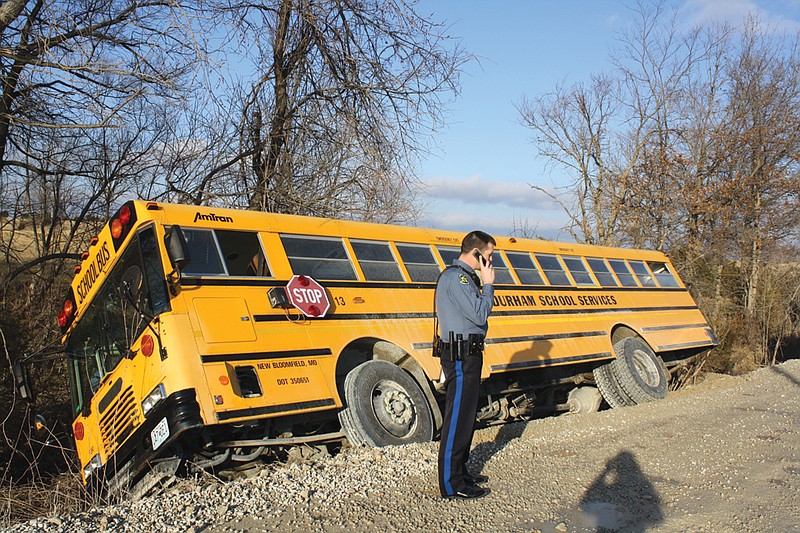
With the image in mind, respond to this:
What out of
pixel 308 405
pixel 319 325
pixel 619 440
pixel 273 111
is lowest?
pixel 619 440

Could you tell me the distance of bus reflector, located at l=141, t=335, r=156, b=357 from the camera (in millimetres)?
5789

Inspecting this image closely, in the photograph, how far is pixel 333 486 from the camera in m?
5.25

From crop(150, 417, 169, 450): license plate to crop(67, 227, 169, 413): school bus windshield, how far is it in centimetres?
92

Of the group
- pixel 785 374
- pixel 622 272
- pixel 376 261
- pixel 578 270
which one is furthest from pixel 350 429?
pixel 785 374

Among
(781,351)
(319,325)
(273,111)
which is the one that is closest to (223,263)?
(319,325)

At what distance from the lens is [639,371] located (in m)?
11.0

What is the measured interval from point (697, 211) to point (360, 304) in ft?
73.3

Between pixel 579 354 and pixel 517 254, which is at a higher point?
pixel 517 254

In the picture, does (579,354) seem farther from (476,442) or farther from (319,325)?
(319,325)

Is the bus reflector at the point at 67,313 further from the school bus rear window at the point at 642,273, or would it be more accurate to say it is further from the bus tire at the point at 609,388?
the school bus rear window at the point at 642,273

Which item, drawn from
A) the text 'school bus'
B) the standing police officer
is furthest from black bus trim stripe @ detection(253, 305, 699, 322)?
the standing police officer

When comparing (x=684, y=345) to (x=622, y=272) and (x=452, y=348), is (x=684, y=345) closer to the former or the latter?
(x=622, y=272)

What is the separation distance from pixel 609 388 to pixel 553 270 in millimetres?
1966

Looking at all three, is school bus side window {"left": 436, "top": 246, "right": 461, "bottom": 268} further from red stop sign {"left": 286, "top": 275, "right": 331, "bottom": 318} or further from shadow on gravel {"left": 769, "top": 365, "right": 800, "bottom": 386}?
shadow on gravel {"left": 769, "top": 365, "right": 800, "bottom": 386}
